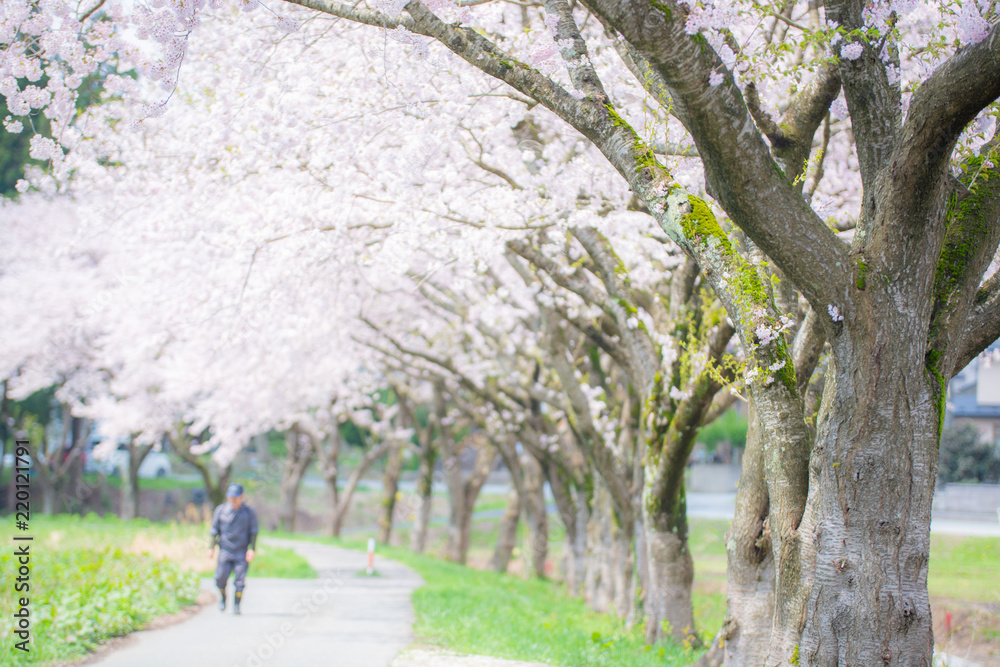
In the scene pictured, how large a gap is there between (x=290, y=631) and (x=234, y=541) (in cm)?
152

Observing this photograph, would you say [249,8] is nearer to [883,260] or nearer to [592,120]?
[592,120]

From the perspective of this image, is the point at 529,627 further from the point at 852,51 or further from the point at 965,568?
the point at 965,568

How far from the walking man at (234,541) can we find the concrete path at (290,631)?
1.34 feet

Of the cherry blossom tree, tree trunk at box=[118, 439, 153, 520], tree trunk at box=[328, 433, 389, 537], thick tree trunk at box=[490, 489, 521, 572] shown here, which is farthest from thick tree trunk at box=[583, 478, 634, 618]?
tree trunk at box=[118, 439, 153, 520]

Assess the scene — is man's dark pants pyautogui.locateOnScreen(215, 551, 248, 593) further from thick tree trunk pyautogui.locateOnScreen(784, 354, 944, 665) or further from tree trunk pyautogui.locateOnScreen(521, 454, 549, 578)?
tree trunk pyautogui.locateOnScreen(521, 454, 549, 578)

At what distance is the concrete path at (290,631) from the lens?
7023 millimetres

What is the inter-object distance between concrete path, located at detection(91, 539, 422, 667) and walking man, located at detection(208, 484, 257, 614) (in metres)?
0.41

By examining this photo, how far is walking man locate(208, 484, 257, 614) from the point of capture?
9398 mm

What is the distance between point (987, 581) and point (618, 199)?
11.3m

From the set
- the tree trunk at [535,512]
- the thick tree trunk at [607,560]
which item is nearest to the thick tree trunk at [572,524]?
the tree trunk at [535,512]

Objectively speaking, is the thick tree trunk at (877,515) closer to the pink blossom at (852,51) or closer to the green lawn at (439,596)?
the pink blossom at (852,51)

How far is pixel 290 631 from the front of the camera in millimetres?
8477

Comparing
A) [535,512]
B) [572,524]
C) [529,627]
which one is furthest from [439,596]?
[535,512]

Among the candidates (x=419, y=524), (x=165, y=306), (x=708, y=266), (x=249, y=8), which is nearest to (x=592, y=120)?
(x=708, y=266)
